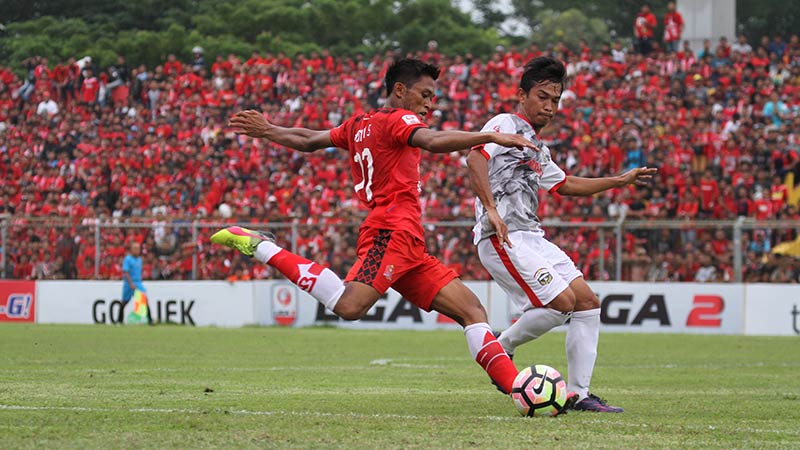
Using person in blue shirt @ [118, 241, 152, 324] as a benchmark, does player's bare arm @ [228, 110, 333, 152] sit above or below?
above

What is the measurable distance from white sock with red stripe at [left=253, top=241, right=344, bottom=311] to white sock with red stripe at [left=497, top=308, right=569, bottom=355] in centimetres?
149

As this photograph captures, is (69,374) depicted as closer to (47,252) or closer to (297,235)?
(297,235)

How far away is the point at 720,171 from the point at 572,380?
18206 mm

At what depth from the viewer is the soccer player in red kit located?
26.1 feet

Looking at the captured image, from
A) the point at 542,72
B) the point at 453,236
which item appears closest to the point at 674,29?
the point at 453,236

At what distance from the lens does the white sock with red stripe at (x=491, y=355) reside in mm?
7840

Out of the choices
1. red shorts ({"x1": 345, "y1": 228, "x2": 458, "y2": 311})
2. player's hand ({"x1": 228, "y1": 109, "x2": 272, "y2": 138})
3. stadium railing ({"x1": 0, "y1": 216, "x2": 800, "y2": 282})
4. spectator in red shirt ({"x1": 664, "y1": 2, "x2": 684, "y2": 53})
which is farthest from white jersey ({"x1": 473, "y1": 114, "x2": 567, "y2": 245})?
spectator in red shirt ({"x1": 664, "y1": 2, "x2": 684, "y2": 53})

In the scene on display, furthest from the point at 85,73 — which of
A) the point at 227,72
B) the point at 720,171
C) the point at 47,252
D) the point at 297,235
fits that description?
the point at 720,171

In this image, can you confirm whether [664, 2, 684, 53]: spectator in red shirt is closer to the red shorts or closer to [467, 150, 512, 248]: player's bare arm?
[467, 150, 512, 248]: player's bare arm

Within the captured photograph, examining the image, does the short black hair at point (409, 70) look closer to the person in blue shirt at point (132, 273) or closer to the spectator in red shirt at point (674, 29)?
the person in blue shirt at point (132, 273)

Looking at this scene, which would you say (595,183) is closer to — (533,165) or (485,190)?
(533,165)

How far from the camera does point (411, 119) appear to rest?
788 cm

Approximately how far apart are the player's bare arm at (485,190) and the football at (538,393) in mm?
920

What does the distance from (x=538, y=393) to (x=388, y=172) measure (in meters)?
1.75
